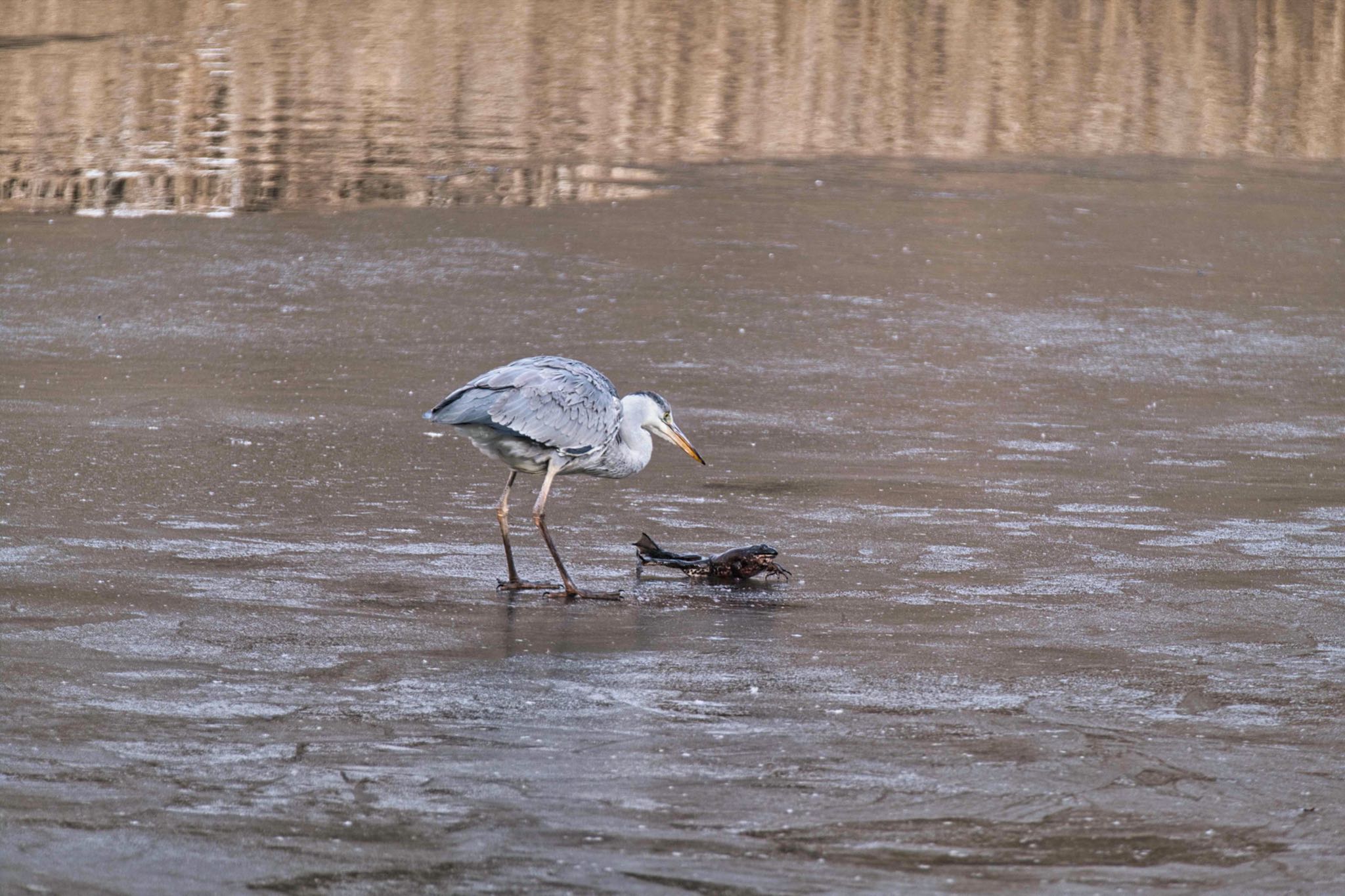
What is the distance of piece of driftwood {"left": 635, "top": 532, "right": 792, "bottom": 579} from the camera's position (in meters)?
7.31

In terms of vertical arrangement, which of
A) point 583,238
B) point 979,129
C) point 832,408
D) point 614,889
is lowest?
point 614,889

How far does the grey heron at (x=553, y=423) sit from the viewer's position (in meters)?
7.36

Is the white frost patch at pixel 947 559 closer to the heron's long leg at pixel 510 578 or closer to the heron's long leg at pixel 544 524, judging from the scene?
the heron's long leg at pixel 544 524

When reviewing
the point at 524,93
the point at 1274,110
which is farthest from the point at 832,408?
the point at 1274,110

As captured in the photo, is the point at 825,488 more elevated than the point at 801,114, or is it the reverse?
the point at 801,114

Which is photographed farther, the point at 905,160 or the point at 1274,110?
the point at 1274,110

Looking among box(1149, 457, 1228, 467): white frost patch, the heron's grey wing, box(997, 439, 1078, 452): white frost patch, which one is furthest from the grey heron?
box(1149, 457, 1228, 467): white frost patch

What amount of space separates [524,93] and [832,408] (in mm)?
12175

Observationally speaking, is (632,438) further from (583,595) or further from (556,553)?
(583,595)

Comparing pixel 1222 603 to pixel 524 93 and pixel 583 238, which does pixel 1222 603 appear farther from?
pixel 524 93

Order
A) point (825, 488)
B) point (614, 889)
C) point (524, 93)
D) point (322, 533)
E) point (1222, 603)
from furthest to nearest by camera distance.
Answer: point (524, 93), point (825, 488), point (322, 533), point (1222, 603), point (614, 889)

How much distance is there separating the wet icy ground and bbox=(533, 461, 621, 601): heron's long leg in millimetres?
263

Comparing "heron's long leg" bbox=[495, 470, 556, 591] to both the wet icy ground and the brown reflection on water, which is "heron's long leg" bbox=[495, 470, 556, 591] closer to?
the wet icy ground

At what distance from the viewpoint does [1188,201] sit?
1645cm
